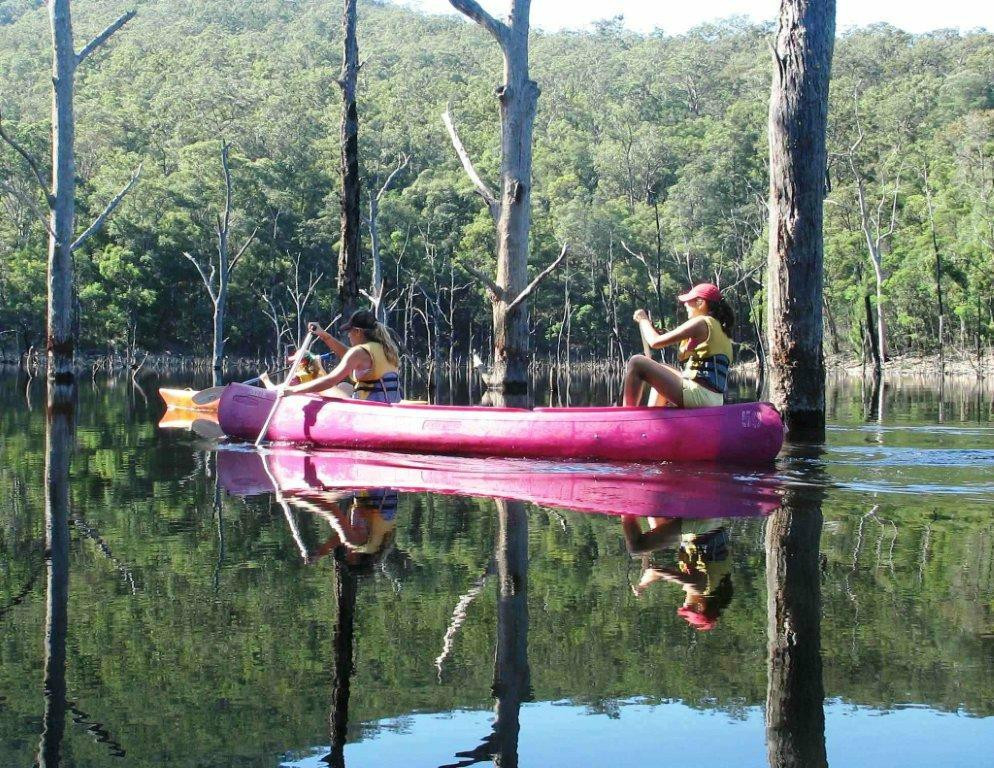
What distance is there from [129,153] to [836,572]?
2337 inches

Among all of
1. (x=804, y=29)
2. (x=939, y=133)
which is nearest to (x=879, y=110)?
(x=939, y=133)

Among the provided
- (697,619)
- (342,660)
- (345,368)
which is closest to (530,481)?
(345,368)

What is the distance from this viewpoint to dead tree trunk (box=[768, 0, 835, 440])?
10219 millimetres

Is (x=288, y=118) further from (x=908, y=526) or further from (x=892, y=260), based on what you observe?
(x=908, y=526)

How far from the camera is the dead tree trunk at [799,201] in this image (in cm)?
1022

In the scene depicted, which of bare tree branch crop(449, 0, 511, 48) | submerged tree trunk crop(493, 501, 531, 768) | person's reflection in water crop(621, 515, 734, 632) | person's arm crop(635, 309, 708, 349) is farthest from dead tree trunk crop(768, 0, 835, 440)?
bare tree branch crop(449, 0, 511, 48)

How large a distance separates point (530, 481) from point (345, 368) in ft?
8.60

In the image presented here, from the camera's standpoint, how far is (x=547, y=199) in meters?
63.2

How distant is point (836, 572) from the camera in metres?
4.96

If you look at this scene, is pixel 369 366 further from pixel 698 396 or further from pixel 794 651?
pixel 794 651

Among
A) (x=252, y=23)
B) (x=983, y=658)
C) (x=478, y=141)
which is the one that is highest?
(x=252, y=23)

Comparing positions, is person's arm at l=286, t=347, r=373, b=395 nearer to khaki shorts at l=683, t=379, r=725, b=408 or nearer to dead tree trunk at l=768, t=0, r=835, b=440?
khaki shorts at l=683, t=379, r=725, b=408

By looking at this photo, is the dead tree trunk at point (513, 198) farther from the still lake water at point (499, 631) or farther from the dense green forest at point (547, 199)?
the dense green forest at point (547, 199)

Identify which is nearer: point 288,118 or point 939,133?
point 939,133
